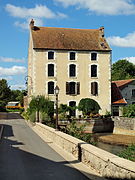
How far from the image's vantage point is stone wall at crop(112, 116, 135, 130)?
32656mm

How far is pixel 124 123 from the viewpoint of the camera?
33812 mm

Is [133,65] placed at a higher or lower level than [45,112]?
higher

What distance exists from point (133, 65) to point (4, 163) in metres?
65.5

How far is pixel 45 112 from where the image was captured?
27.9m

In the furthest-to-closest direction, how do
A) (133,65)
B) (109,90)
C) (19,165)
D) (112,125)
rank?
(133,65)
(109,90)
(112,125)
(19,165)

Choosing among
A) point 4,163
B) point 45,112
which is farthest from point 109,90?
point 4,163

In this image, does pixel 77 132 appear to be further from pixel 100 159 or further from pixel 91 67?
pixel 91 67

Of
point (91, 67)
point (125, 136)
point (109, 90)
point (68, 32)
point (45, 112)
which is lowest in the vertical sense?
point (125, 136)

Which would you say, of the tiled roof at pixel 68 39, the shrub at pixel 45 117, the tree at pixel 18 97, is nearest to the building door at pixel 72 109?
the tiled roof at pixel 68 39

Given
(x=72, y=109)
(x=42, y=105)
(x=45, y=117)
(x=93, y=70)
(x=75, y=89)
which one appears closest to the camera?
(x=45, y=117)

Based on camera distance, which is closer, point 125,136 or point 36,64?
point 125,136

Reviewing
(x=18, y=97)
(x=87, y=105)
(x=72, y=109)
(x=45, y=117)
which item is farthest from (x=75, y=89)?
(x=18, y=97)

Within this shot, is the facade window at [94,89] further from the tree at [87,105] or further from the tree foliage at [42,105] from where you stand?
the tree foliage at [42,105]

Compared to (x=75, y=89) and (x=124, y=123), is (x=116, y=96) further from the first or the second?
(x=124, y=123)
